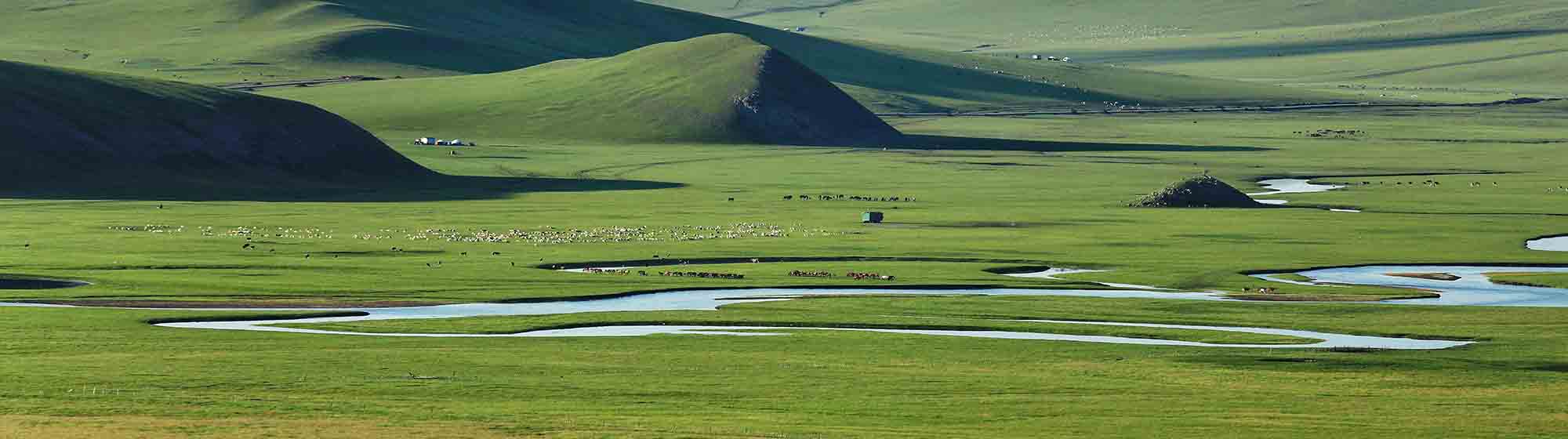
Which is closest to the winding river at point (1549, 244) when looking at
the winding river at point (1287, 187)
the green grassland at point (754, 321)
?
the green grassland at point (754, 321)

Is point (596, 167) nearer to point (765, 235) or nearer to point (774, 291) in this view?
point (765, 235)

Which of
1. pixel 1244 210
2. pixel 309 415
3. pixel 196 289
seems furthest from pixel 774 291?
pixel 1244 210

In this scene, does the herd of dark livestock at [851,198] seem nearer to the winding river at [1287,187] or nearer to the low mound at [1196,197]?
the low mound at [1196,197]

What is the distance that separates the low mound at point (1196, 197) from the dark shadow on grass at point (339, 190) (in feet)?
114

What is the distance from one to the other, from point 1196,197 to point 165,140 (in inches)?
2652

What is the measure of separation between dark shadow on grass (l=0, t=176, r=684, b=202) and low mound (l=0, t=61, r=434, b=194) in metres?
0.41

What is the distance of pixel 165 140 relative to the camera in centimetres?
14362

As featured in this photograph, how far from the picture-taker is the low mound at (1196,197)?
120125 millimetres

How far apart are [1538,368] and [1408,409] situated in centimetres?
870

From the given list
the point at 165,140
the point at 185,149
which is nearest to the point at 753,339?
the point at 185,149

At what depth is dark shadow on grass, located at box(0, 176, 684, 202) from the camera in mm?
127812

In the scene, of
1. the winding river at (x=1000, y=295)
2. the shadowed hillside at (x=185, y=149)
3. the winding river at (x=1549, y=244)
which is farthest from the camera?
the shadowed hillside at (x=185, y=149)

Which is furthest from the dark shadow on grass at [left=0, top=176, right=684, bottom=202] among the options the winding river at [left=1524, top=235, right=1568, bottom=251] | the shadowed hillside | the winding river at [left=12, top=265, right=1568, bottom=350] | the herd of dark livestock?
the winding river at [left=12, top=265, right=1568, bottom=350]

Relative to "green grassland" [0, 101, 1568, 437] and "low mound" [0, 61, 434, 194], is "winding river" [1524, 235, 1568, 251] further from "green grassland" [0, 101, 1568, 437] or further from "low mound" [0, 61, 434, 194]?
"low mound" [0, 61, 434, 194]
